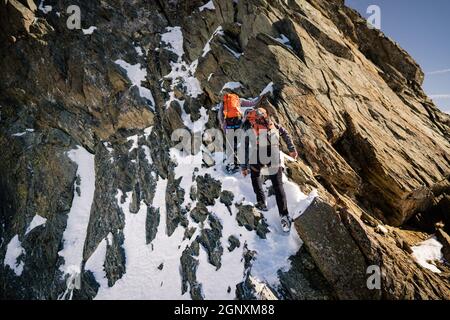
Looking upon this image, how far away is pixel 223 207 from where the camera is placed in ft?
39.0

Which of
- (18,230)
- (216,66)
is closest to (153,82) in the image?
(216,66)

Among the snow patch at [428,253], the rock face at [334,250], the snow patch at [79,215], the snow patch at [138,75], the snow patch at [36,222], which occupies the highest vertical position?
the snow patch at [428,253]

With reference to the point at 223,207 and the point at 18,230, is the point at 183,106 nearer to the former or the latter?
the point at 223,207

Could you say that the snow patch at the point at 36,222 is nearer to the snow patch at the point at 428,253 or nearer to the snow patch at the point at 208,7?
the snow patch at the point at 208,7

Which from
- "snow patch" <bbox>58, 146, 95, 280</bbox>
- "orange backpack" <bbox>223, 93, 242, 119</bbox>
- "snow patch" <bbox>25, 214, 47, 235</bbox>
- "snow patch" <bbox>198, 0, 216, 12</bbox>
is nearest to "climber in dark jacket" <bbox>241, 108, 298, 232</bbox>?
"orange backpack" <bbox>223, 93, 242, 119</bbox>

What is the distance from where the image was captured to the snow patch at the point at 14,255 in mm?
18156

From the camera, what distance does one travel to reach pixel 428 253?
10.6m

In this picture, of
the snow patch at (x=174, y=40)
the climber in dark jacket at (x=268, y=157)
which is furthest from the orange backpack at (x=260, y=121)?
the snow patch at (x=174, y=40)

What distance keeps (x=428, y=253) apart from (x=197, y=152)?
359 inches

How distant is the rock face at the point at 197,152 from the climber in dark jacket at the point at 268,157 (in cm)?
56

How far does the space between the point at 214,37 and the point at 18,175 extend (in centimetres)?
1396

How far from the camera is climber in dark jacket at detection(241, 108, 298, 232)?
987cm

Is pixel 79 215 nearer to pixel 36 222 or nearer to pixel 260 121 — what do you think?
pixel 36 222

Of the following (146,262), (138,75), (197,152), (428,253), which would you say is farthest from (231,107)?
(138,75)
